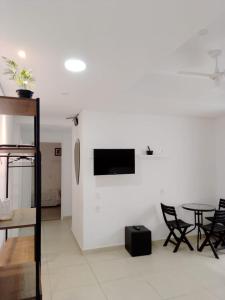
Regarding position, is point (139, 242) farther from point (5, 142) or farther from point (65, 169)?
point (65, 169)

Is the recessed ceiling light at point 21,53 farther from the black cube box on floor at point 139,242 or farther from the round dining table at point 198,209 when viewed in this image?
the round dining table at point 198,209

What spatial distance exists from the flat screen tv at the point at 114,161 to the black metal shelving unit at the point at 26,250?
2.20 m

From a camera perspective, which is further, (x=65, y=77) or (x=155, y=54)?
(x=65, y=77)

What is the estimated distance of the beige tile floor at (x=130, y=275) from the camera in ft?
9.07

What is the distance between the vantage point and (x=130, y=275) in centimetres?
322

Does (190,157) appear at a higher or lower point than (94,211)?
higher

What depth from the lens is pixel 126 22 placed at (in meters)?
1.43

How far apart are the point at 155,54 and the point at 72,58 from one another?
2.39 feet

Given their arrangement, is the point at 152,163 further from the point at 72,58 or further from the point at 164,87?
the point at 72,58

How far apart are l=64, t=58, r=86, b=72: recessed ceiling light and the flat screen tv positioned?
201 cm

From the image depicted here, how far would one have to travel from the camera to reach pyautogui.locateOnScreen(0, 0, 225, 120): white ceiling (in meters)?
1.30

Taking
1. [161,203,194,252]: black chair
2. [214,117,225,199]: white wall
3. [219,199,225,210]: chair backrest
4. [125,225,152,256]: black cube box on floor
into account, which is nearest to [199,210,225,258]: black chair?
[161,203,194,252]: black chair

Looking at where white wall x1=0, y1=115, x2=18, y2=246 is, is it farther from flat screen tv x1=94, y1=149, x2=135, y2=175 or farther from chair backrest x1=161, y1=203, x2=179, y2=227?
chair backrest x1=161, y1=203, x2=179, y2=227

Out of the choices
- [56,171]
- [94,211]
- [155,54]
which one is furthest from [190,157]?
[56,171]
